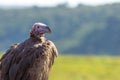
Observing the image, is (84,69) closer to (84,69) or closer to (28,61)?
(84,69)

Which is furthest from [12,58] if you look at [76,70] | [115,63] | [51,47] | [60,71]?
[115,63]

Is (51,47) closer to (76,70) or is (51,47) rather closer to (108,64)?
(76,70)

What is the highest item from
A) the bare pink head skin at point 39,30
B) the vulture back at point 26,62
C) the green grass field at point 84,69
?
the bare pink head skin at point 39,30

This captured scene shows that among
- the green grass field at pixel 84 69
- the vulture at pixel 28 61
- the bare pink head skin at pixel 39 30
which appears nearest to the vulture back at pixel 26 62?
the vulture at pixel 28 61

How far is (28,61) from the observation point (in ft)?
41.3

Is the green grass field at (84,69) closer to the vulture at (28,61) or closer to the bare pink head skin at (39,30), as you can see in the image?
the bare pink head skin at (39,30)

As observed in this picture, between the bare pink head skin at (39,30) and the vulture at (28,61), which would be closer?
the vulture at (28,61)

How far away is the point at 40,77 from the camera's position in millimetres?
12641

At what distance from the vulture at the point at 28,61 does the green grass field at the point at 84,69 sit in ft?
233

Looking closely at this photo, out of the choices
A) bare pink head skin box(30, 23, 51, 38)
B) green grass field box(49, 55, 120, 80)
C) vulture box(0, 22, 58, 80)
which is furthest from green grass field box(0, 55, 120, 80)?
vulture box(0, 22, 58, 80)

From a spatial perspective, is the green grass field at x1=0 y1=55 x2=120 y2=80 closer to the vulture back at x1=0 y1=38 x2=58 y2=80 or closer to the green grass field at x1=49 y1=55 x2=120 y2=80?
the green grass field at x1=49 y1=55 x2=120 y2=80

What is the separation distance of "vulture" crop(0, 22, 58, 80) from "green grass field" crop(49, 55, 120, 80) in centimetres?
7107

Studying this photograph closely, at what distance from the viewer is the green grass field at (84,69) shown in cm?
9389

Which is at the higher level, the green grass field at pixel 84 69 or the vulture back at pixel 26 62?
the vulture back at pixel 26 62
